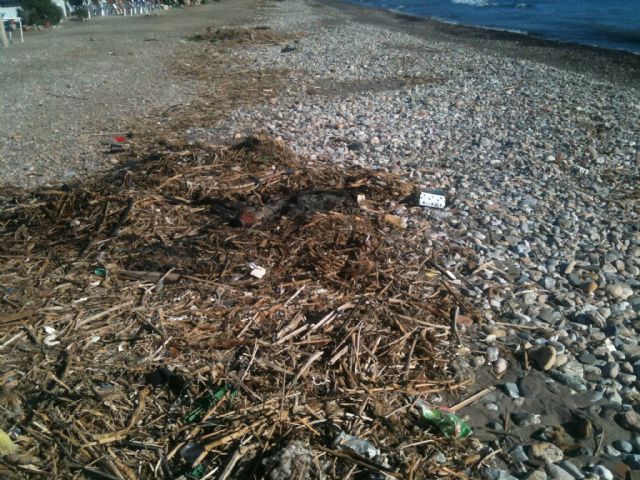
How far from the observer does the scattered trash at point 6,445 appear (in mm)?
2887

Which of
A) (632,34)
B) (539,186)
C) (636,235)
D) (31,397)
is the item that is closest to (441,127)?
(539,186)

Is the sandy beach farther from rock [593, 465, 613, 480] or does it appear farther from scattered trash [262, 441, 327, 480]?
scattered trash [262, 441, 327, 480]

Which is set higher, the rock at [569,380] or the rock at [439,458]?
the rock at [439,458]

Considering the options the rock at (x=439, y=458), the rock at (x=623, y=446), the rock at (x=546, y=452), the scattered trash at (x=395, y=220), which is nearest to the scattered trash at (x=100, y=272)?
the scattered trash at (x=395, y=220)

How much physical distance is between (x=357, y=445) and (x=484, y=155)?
18.9 feet

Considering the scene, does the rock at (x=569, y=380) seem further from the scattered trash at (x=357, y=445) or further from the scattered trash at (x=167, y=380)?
the scattered trash at (x=167, y=380)

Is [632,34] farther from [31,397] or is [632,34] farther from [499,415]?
[31,397]

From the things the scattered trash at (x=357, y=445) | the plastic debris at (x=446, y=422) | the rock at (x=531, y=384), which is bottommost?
the rock at (x=531, y=384)

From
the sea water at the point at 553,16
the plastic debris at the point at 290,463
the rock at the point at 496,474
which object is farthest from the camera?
the sea water at the point at 553,16

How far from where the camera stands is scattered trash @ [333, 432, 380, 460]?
299 centimetres

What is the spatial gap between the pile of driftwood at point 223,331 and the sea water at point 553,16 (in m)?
18.3

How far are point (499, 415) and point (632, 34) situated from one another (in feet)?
75.8

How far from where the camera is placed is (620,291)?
464 cm

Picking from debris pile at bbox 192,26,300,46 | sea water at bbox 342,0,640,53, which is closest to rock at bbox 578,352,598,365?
debris pile at bbox 192,26,300,46
